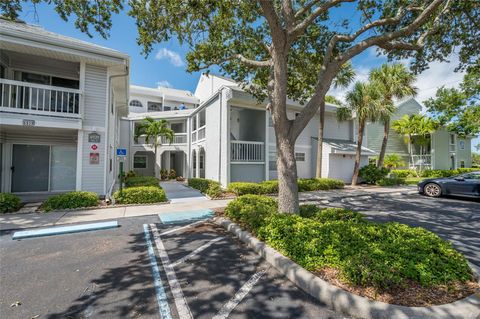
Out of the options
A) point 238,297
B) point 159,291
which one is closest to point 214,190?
point 159,291

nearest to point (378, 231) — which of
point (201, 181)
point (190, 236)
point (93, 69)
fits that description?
point (190, 236)

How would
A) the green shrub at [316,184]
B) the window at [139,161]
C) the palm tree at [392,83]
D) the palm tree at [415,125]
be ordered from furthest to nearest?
the palm tree at [415,125] < the window at [139,161] < the palm tree at [392,83] < the green shrub at [316,184]

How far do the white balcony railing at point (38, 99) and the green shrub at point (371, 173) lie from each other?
732 inches

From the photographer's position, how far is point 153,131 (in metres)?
18.7

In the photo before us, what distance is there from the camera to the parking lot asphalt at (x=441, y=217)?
5.25m

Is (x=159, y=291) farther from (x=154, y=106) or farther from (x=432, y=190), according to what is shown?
(x=154, y=106)

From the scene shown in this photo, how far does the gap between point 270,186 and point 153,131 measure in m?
12.0

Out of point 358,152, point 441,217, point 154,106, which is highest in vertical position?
point 154,106

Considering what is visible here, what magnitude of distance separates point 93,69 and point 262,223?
32.9 feet

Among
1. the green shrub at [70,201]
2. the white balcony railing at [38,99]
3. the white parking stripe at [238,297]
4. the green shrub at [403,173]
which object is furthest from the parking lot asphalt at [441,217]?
the white balcony railing at [38,99]

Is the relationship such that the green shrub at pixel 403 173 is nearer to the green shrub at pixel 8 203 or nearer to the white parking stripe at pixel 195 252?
the white parking stripe at pixel 195 252

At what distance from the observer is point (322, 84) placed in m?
5.69

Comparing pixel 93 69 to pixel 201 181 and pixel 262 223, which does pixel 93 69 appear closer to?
pixel 201 181

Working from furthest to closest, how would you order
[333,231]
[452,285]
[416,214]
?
[416,214] < [333,231] < [452,285]
